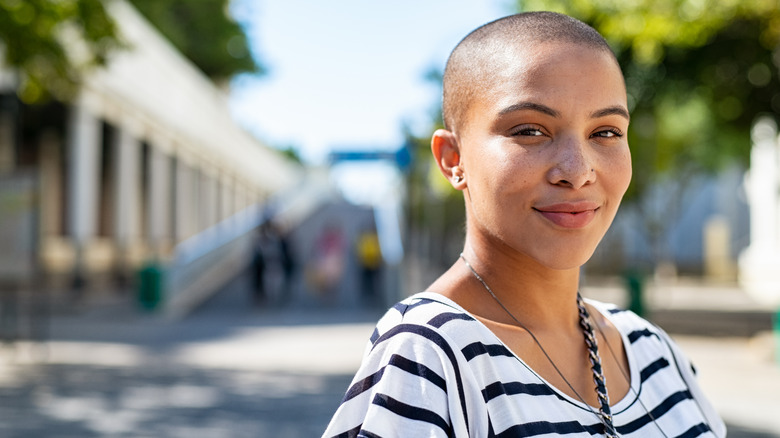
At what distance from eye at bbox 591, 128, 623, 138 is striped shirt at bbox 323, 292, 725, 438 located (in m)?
0.36

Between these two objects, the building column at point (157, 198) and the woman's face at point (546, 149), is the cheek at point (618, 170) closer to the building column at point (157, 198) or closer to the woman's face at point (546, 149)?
the woman's face at point (546, 149)

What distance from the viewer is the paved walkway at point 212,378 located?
6.66m

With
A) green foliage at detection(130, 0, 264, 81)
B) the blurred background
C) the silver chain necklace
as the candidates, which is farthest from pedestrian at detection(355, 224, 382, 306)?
green foliage at detection(130, 0, 264, 81)

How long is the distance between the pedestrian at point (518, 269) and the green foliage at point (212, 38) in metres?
36.8

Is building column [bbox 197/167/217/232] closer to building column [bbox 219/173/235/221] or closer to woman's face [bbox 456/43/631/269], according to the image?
building column [bbox 219/173/235/221]

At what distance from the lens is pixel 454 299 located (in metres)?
1.33

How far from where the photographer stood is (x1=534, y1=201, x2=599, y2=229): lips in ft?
4.28

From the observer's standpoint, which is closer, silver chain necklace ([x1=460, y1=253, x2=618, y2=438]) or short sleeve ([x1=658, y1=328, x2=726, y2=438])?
silver chain necklace ([x1=460, y1=253, x2=618, y2=438])

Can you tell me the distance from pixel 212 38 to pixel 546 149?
4202cm

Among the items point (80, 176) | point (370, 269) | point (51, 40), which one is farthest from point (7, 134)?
point (51, 40)

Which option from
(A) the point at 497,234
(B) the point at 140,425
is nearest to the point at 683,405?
(A) the point at 497,234

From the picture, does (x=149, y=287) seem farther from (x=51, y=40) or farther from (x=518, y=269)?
(x=518, y=269)

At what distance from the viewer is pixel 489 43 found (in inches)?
53.0

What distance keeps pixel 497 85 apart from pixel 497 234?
0.77 ft
